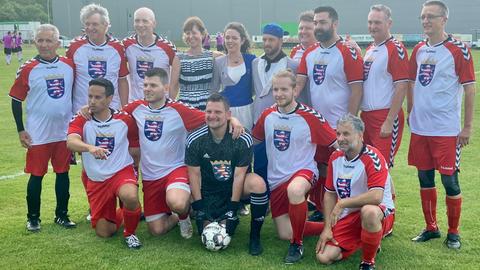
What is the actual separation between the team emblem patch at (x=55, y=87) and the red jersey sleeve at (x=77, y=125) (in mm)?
419

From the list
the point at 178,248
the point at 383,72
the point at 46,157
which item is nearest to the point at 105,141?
Answer: the point at 46,157

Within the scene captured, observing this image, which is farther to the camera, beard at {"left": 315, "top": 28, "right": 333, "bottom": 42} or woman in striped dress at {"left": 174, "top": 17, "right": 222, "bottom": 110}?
woman in striped dress at {"left": 174, "top": 17, "right": 222, "bottom": 110}

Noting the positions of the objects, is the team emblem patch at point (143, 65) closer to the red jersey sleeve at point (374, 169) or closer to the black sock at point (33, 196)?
the black sock at point (33, 196)

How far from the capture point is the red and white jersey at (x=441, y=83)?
15.3ft

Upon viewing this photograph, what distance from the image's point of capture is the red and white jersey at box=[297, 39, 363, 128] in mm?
5108

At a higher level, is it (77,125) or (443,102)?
(443,102)

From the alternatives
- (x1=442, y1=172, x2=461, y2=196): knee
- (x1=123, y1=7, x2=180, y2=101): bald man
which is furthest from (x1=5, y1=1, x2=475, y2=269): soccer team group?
(x1=123, y1=7, x2=180, y2=101): bald man

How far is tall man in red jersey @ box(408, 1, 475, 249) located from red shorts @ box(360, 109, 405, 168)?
11.5 inches

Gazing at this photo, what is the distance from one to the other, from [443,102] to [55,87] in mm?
3750

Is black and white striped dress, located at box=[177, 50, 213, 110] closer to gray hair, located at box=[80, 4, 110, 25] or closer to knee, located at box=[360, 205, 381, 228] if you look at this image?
gray hair, located at box=[80, 4, 110, 25]

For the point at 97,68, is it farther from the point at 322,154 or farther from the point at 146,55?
the point at 322,154

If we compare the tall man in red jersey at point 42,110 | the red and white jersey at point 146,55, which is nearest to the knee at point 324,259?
the tall man in red jersey at point 42,110

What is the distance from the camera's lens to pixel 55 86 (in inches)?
206

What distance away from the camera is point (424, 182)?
4.99 m
